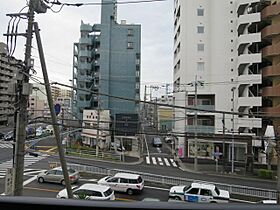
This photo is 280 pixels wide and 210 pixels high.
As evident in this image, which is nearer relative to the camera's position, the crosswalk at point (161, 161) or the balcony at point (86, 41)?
the crosswalk at point (161, 161)

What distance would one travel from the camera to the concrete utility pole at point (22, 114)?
427cm

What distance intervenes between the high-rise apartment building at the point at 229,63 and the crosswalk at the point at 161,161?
68.1 inches

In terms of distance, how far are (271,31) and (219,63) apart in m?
3.66

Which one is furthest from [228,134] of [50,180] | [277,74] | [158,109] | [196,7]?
[158,109]

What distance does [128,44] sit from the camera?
22.8 m

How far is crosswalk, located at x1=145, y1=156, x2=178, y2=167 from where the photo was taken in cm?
1627

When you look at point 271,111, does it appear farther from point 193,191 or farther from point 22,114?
point 22,114

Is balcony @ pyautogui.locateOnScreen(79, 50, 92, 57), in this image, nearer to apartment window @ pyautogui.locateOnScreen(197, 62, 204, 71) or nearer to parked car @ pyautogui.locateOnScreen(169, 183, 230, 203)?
apartment window @ pyautogui.locateOnScreen(197, 62, 204, 71)

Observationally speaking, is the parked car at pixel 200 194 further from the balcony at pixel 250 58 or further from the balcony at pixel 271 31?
the balcony at pixel 271 31

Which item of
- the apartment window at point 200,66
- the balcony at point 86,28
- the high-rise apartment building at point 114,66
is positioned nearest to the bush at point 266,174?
the apartment window at point 200,66

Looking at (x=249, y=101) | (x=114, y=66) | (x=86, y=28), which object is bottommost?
(x=249, y=101)

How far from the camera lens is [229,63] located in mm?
17359

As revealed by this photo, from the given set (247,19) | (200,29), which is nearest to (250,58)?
(247,19)

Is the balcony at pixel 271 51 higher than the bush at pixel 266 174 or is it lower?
higher
